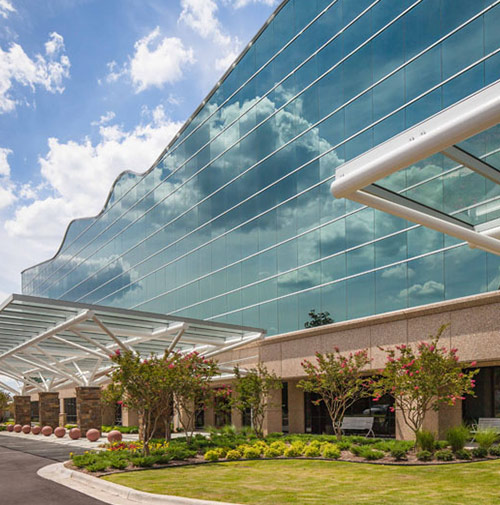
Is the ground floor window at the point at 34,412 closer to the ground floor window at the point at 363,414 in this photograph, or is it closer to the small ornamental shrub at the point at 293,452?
the ground floor window at the point at 363,414

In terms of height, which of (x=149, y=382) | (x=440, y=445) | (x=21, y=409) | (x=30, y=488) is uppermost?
(x=149, y=382)

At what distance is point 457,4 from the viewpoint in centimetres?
2152

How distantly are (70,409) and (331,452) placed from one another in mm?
47493

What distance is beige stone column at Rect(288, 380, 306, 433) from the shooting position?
1142 inches

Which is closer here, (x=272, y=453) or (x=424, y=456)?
(x=424, y=456)

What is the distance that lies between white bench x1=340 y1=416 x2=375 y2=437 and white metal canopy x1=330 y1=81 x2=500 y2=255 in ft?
47.6

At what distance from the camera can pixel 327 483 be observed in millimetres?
13328

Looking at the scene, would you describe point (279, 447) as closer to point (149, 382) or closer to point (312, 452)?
point (312, 452)

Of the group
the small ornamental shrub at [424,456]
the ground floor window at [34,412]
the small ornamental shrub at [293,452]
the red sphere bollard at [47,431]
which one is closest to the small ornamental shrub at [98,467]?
the small ornamental shrub at [293,452]

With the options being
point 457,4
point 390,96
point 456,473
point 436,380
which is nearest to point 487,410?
point 436,380

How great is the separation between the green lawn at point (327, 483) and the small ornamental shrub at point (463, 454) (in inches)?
32.2

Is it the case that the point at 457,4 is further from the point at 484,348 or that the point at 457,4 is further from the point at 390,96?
the point at 484,348

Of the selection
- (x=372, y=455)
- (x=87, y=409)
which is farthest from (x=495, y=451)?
(x=87, y=409)

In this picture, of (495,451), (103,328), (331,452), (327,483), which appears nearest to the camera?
(327,483)
